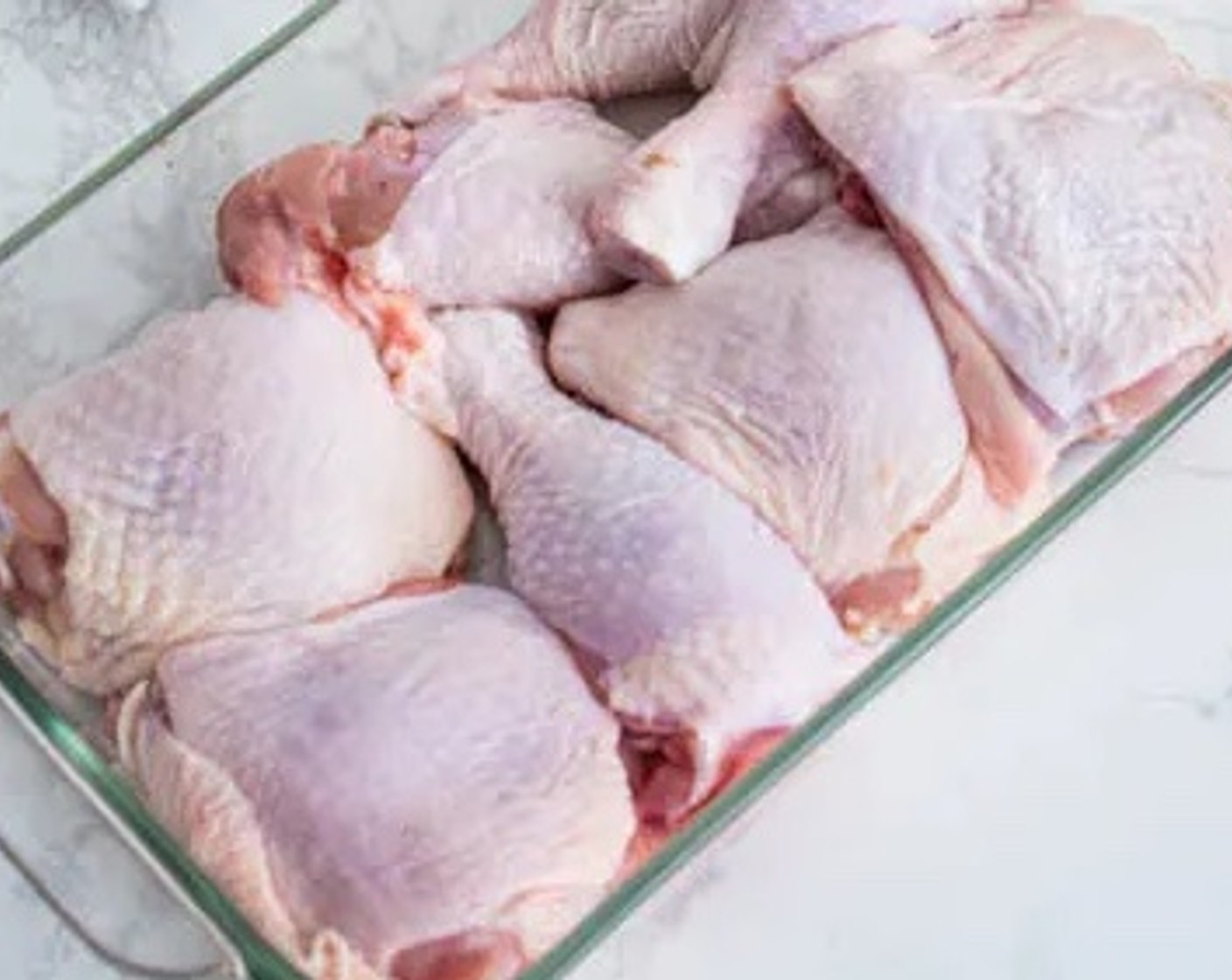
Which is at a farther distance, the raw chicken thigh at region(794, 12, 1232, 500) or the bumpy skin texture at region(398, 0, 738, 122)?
the bumpy skin texture at region(398, 0, 738, 122)

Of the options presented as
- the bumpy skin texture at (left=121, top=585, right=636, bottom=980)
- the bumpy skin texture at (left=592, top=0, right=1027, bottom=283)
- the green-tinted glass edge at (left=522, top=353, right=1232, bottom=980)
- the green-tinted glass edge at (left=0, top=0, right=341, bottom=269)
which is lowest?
the green-tinted glass edge at (left=522, top=353, right=1232, bottom=980)

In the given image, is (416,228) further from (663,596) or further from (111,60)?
(111,60)

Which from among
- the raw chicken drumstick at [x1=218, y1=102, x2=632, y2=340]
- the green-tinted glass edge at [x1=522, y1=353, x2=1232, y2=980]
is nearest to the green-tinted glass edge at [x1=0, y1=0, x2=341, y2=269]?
the raw chicken drumstick at [x1=218, y1=102, x2=632, y2=340]

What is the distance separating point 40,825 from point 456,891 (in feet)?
0.59

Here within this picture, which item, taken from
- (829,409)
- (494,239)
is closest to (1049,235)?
(829,409)

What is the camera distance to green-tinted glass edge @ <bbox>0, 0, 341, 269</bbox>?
1158 mm

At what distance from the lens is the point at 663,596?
105cm

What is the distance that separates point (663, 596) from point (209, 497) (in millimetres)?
180

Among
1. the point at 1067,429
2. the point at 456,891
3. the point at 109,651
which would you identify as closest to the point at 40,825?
the point at 109,651

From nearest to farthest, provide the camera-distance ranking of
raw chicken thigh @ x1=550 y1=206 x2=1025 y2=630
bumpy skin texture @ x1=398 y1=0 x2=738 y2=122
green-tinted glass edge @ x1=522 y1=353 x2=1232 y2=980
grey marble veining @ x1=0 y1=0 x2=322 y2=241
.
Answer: green-tinted glass edge @ x1=522 y1=353 x2=1232 y2=980 → raw chicken thigh @ x1=550 y1=206 x2=1025 y2=630 → bumpy skin texture @ x1=398 y1=0 x2=738 y2=122 → grey marble veining @ x1=0 y1=0 x2=322 y2=241

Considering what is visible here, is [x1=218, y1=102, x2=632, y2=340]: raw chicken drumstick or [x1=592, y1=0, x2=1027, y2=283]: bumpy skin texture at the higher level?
[x1=218, y1=102, x2=632, y2=340]: raw chicken drumstick

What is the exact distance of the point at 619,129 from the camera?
1.21 meters

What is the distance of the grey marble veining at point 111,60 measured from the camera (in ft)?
4.56

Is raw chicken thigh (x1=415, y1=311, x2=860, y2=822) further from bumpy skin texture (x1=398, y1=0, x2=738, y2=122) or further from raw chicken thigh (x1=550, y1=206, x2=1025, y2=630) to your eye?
bumpy skin texture (x1=398, y1=0, x2=738, y2=122)
